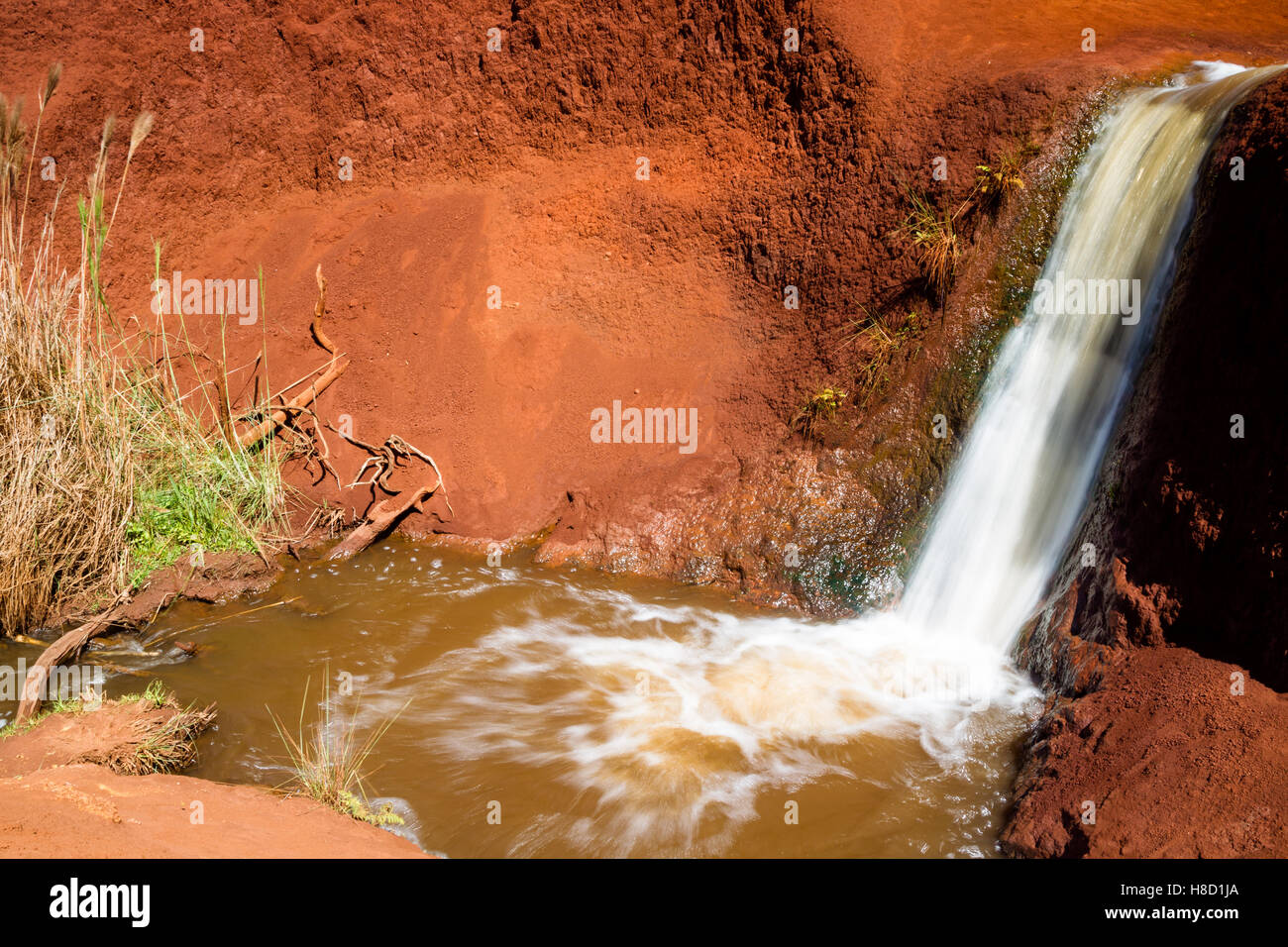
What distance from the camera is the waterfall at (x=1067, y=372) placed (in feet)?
17.0

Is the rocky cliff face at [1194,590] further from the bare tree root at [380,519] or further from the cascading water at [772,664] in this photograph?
the bare tree root at [380,519]

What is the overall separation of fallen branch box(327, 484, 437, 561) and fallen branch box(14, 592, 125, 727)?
58.1 inches

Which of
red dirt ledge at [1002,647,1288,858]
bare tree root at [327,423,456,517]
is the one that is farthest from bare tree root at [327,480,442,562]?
red dirt ledge at [1002,647,1288,858]

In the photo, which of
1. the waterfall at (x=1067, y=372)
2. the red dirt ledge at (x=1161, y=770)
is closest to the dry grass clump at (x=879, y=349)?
the waterfall at (x=1067, y=372)

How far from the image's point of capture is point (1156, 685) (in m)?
3.96

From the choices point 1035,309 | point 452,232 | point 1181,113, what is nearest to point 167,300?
point 452,232

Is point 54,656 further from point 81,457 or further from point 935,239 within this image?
point 935,239

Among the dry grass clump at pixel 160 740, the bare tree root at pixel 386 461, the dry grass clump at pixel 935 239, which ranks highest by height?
the dry grass clump at pixel 935 239

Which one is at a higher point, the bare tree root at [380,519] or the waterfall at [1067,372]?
the waterfall at [1067,372]

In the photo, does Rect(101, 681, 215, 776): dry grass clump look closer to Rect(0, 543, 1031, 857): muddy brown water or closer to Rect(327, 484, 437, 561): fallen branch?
Rect(0, 543, 1031, 857): muddy brown water

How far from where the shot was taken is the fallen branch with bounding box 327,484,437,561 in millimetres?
6590

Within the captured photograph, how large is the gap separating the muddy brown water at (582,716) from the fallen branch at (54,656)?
17 centimetres
